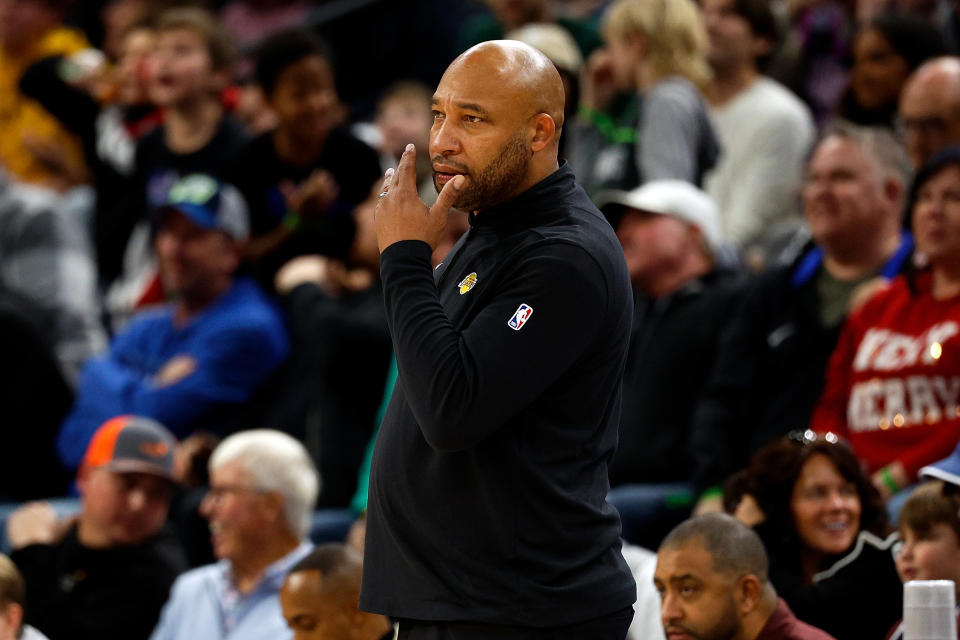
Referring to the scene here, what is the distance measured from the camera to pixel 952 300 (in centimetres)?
513

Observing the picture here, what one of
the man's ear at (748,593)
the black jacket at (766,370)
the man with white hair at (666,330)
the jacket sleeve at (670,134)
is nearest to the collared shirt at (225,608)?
the man with white hair at (666,330)

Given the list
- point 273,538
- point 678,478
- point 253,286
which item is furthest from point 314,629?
point 253,286

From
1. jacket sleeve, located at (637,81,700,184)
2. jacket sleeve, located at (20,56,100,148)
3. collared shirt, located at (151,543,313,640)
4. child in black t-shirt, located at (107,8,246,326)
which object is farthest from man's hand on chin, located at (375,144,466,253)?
jacket sleeve, located at (20,56,100,148)

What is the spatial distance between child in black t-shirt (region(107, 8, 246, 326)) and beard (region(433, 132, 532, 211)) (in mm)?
4671

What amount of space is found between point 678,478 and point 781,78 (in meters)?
3.02

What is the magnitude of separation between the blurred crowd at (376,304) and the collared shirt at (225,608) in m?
0.01

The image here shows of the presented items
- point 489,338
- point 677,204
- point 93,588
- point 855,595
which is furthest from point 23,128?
point 489,338

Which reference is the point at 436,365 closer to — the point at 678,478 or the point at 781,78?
the point at 678,478

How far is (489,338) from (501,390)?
0.32 feet

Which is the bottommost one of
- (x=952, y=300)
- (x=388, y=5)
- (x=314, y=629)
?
(x=314, y=629)

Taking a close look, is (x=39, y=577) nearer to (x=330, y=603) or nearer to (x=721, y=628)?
(x=330, y=603)

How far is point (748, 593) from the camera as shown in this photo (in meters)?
3.90

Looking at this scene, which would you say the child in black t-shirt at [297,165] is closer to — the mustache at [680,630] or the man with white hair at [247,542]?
the man with white hair at [247,542]

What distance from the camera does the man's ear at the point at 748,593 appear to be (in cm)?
388
